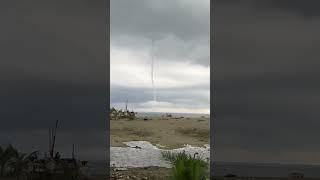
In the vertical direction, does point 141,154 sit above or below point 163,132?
below

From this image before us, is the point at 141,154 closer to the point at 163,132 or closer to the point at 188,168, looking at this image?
the point at 163,132

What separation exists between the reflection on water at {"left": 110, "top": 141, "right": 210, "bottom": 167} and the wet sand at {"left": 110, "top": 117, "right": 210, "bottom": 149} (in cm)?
6

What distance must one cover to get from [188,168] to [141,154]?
29.0 inches

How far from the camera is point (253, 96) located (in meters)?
6.42

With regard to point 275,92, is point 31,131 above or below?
below

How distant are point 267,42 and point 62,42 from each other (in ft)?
7.55

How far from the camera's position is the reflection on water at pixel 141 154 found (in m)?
6.61

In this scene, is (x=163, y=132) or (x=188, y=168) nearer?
(x=188, y=168)

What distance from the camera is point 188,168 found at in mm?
6078

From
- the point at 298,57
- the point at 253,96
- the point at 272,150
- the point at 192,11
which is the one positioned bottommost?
the point at 272,150

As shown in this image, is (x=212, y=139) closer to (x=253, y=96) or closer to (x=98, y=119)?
(x=253, y=96)

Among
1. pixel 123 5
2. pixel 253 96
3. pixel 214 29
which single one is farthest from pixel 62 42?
pixel 253 96

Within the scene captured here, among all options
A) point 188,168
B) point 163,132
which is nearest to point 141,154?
point 163,132

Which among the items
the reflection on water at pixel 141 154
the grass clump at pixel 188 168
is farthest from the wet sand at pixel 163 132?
the grass clump at pixel 188 168
